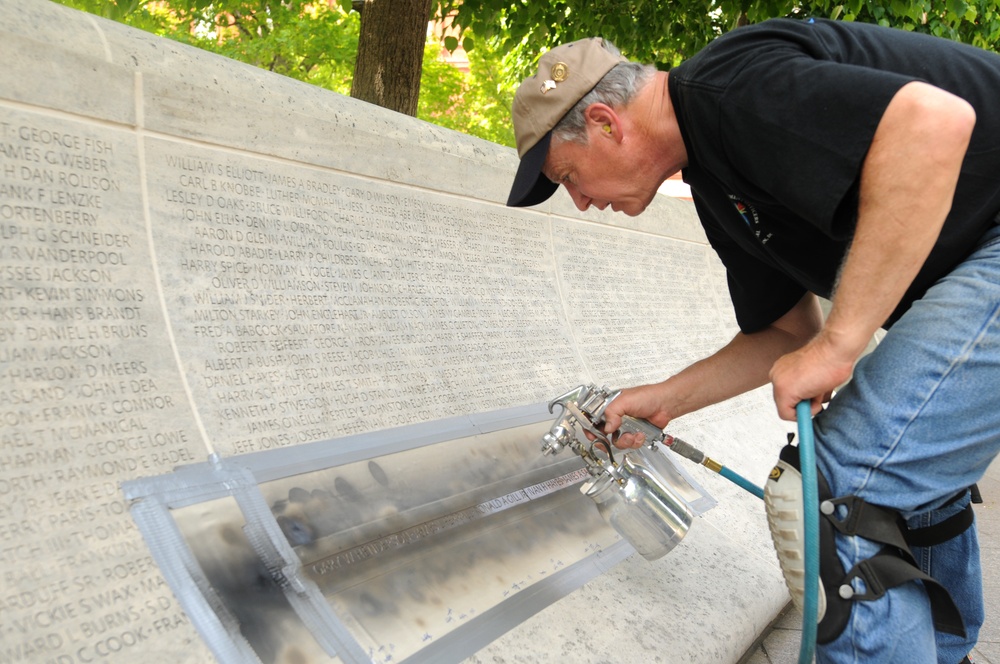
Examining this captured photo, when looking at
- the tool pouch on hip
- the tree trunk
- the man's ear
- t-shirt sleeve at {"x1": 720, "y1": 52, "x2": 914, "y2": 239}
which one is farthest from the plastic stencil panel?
the tree trunk

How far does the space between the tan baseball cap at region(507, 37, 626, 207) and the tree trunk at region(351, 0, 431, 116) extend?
3521 millimetres

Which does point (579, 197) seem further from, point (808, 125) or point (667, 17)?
point (667, 17)

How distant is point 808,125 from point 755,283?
86cm

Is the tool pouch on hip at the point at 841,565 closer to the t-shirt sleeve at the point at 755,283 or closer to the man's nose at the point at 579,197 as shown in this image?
the t-shirt sleeve at the point at 755,283

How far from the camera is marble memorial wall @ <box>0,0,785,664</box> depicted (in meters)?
1.57

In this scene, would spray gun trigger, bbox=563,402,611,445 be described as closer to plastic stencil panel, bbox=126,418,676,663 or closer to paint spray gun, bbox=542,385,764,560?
paint spray gun, bbox=542,385,764,560

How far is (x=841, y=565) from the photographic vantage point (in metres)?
1.67

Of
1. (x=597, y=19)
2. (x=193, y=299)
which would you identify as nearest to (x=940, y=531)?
(x=193, y=299)

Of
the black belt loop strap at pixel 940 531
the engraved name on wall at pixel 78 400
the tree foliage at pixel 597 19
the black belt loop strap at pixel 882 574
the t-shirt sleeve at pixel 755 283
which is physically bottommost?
the black belt loop strap at pixel 940 531

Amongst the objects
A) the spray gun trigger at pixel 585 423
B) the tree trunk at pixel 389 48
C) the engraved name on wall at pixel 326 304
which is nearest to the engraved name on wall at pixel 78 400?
the engraved name on wall at pixel 326 304

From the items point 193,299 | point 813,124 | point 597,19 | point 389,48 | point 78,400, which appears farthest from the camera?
point 597,19

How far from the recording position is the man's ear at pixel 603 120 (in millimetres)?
1985

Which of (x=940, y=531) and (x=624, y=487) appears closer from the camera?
(x=940, y=531)

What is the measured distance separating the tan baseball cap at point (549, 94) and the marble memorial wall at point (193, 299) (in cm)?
76
